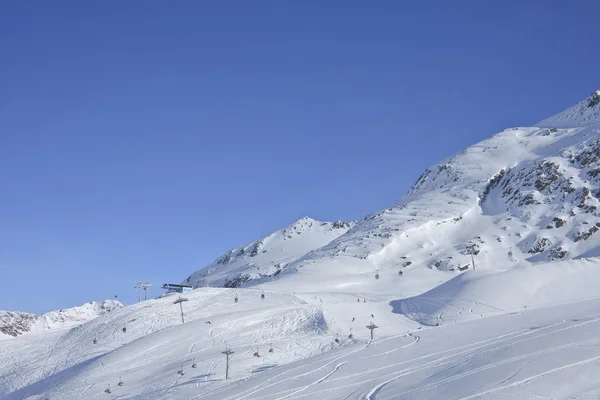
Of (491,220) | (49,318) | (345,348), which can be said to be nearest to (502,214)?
(491,220)

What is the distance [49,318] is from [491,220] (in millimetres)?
108171

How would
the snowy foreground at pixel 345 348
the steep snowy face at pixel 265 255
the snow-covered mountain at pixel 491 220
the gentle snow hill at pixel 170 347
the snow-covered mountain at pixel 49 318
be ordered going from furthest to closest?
the steep snowy face at pixel 265 255 < the snow-covered mountain at pixel 49 318 < the snow-covered mountain at pixel 491 220 < the gentle snow hill at pixel 170 347 < the snowy foreground at pixel 345 348

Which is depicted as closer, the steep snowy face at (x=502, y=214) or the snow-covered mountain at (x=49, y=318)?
the steep snowy face at (x=502, y=214)

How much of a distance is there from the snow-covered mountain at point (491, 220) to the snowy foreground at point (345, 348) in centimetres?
3249

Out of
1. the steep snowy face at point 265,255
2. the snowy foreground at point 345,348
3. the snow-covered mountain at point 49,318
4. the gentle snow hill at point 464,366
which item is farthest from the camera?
the steep snowy face at point 265,255

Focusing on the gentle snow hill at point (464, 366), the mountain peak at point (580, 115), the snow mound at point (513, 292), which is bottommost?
the gentle snow hill at point (464, 366)

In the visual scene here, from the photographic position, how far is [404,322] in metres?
54.1

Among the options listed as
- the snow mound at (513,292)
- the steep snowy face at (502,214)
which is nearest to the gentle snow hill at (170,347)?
the snow mound at (513,292)

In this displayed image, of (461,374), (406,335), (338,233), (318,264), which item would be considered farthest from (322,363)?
(338,233)

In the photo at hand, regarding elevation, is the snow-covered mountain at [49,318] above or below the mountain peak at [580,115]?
below

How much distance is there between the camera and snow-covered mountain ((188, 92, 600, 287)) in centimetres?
10112

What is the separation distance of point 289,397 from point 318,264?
84072 mm

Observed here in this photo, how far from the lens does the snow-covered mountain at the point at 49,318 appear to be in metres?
122

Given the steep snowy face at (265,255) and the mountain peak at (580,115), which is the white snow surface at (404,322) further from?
the steep snowy face at (265,255)
